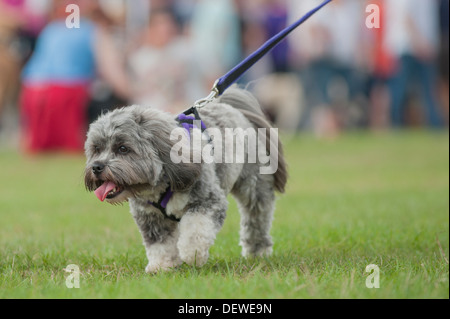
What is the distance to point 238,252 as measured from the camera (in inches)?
248

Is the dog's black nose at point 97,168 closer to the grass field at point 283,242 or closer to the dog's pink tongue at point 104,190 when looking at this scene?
the dog's pink tongue at point 104,190

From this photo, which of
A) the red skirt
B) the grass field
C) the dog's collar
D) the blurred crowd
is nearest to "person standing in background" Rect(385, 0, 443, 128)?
the blurred crowd

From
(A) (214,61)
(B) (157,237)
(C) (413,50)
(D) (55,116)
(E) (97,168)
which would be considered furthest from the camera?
(C) (413,50)

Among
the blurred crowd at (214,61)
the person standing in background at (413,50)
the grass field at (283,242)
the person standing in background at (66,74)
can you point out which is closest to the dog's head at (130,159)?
the grass field at (283,242)

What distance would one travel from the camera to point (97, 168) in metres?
4.92

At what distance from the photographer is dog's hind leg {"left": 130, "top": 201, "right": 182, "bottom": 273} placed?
5367 millimetres

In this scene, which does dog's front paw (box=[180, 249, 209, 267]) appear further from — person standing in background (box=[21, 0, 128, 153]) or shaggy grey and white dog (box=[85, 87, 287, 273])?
person standing in background (box=[21, 0, 128, 153])

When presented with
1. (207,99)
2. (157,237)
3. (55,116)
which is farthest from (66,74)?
(157,237)

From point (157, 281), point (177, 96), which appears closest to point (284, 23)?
point (177, 96)

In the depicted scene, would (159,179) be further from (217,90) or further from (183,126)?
(217,90)

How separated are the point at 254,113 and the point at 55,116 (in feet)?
31.7

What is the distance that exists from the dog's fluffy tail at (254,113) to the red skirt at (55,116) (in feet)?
30.6

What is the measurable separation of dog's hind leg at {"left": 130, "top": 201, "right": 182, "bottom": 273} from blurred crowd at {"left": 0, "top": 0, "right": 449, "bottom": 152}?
948cm
